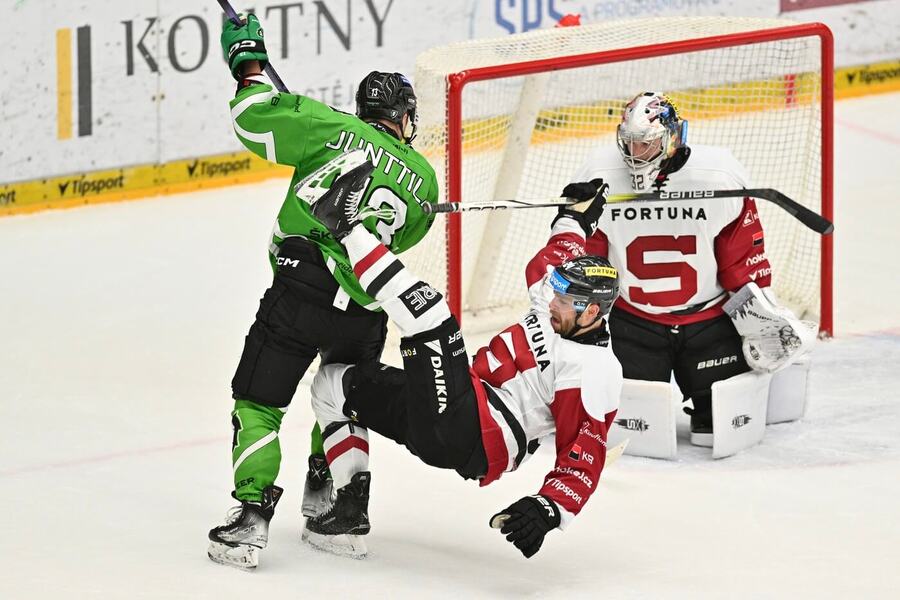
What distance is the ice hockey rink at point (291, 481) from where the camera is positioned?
4312mm

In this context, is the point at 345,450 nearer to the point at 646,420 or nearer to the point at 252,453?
the point at 252,453

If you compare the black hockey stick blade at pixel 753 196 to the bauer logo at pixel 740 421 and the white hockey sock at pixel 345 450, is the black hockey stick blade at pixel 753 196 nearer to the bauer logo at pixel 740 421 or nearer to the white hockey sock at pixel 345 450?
the bauer logo at pixel 740 421

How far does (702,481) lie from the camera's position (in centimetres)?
515

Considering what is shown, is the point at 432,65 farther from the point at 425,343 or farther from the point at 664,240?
the point at 425,343

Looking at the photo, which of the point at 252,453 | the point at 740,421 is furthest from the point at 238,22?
the point at 740,421

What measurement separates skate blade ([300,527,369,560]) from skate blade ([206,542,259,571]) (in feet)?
0.73

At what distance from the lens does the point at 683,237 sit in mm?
5406

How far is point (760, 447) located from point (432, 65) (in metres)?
1.69

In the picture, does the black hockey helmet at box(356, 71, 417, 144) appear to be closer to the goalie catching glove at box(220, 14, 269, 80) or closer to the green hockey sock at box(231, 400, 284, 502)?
the goalie catching glove at box(220, 14, 269, 80)

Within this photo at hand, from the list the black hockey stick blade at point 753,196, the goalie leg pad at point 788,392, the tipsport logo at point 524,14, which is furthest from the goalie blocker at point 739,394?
the tipsport logo at point 524,14

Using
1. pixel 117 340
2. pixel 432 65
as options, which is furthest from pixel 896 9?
pixel 117 340

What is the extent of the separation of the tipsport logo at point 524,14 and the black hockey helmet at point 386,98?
4292 mm

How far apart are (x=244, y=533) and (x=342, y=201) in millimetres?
830

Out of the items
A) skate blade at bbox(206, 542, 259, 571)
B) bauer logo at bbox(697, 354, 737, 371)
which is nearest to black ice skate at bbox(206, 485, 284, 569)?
skate blade at bbox(206, 542, 259, 571)
